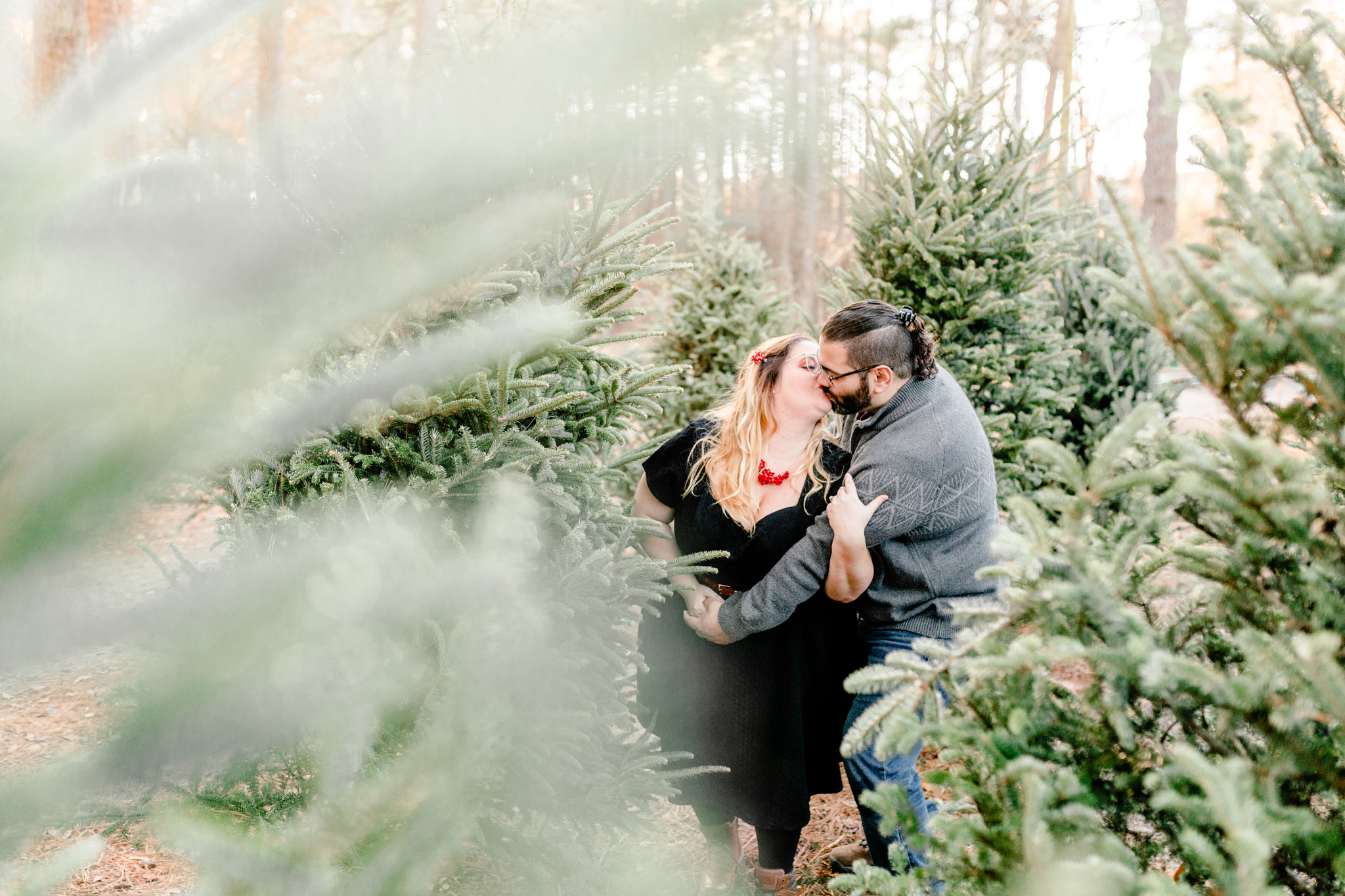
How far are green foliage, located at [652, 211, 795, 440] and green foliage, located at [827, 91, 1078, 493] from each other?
1759 mm

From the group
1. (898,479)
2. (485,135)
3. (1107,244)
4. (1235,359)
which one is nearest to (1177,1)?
(1107,244)

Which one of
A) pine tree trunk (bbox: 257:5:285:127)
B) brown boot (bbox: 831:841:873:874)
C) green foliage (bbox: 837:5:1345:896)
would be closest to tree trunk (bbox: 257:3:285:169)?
pine tree trunk (bbox: 257:5:285:127)

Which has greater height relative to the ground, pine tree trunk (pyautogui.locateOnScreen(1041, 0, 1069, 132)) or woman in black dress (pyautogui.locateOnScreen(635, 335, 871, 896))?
pine tree trunk (pyautogui.locateOnScreen(1041, 0, 1069, 132))

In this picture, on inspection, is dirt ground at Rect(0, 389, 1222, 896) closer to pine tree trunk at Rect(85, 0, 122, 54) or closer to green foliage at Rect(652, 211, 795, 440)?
pine tree trunk at Rect(85, 0, 122, 54)

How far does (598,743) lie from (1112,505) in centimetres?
404

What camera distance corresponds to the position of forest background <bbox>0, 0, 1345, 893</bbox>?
1.14ft

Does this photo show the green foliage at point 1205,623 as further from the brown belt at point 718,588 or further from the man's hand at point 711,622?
the brown belt at point 718,588

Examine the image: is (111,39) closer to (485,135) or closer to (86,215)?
A: (86,215)

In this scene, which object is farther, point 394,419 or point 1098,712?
point 394,419

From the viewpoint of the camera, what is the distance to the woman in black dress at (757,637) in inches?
107

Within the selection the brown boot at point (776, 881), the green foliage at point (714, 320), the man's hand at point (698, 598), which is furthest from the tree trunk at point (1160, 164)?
the brown boot at point (776, 881)

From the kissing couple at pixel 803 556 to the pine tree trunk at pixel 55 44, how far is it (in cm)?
206

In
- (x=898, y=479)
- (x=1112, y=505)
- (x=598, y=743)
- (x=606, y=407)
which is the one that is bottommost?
(x=1112, y=505)

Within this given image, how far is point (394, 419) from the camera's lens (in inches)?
79.6
